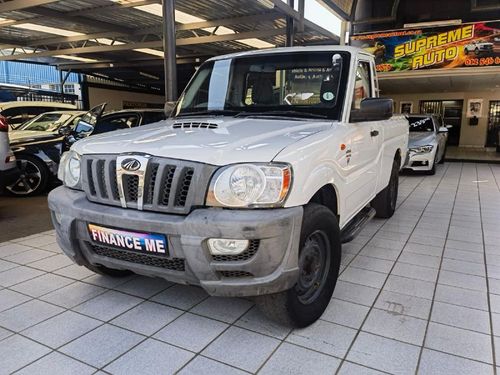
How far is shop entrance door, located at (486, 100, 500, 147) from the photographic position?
61.7 ft

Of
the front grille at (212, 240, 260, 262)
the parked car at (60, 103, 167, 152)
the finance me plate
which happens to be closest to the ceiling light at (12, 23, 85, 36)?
the parked car at (60, 103, 167, 152)

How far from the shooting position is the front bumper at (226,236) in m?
2.06

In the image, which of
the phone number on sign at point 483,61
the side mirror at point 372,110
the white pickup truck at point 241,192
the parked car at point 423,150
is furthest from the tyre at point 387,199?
the phone number on sign at point 483,61

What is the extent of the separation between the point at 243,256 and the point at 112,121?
18.0 feet

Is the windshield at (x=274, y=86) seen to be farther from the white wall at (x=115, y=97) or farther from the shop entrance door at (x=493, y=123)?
the white wall at (x=115, y=97)

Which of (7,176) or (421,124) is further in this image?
(421,124)

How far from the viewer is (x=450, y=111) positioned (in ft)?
64.1

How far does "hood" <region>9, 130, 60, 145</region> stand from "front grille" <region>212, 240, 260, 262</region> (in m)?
6.29

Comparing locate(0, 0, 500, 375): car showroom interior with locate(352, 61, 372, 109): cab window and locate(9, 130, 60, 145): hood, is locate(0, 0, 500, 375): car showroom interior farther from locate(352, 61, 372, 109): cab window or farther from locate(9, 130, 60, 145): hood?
Result: locate(9, 130, 60, 145): hood

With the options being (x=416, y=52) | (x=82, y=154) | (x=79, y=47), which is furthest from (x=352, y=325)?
(x=79, y=47)

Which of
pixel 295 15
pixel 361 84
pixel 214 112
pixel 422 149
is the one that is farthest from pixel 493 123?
pixel 214 112

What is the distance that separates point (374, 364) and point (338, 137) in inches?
56.8

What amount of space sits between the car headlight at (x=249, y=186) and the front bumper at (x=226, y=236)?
5 centimetres

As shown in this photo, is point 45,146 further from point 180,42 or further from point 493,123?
point 493,123
